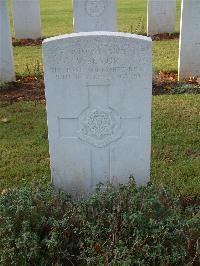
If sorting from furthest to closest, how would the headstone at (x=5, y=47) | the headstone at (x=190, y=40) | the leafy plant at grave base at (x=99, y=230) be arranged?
1. the headstone at (x=190, y=40)
2. the headstone at (x=5, y=47)
3. the leafy plant at grave base at (x=99, y=230)

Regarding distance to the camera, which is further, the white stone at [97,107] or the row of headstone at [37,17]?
the row of headstone at [37,17]

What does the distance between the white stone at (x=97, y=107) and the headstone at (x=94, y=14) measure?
5.42 meters

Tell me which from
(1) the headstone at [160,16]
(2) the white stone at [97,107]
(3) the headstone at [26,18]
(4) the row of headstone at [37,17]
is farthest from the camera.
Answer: (1) the headstone at [160,16]

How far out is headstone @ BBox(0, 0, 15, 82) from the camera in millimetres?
8016

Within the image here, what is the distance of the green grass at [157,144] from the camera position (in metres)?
4.83

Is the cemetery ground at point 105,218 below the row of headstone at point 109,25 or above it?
below

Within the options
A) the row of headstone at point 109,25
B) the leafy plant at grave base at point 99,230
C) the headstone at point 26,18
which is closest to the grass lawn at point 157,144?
the leafy plant at grave base at point 99,230

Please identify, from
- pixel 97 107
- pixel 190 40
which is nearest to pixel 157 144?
pixel 97 107

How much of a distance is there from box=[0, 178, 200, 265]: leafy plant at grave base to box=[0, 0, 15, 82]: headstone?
492cm

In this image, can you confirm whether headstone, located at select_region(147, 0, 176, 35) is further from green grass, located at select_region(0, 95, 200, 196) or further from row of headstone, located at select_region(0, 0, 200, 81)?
green grass, located at select_region(0, 95, 200, 196)

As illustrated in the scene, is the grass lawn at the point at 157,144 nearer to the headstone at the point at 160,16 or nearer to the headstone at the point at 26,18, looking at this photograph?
the headstone at the point at 26,18

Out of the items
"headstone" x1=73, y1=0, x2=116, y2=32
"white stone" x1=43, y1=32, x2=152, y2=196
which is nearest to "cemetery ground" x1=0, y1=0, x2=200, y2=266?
"white stone" x1=43, y1=32, x2=152, y2=196

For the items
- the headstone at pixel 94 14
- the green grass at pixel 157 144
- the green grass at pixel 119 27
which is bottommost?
the green grass at pixel 157 144

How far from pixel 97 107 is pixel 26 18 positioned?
10.4 m
